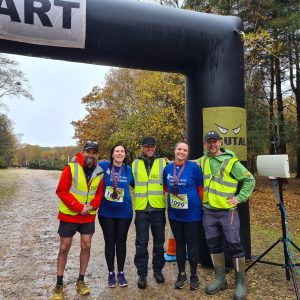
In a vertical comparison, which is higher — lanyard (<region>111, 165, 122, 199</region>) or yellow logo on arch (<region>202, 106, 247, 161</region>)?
yellow logo on arch (<region>202, 106, 247, 161</region>)

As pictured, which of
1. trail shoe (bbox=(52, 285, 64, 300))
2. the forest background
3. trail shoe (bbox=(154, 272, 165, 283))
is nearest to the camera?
trail shoe (bbox=(52, 285, 64, 300))

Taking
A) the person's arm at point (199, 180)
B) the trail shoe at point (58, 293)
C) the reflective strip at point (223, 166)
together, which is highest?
the reflective strip at point (223, 166)

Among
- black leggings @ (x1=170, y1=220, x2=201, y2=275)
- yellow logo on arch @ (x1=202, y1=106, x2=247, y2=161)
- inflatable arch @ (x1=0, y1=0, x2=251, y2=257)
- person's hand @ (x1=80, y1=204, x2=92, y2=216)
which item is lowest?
black leggings @ (x1=170, y1=220, x2=201, y2=275)

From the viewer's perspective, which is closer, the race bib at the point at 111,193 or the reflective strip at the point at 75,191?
the reflective strip at the point at 75,191

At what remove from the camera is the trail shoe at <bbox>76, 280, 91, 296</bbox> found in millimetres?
4293

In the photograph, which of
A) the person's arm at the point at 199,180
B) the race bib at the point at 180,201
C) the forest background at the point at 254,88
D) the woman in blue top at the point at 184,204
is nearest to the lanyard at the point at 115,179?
the woman in blue top at the point at 184,204

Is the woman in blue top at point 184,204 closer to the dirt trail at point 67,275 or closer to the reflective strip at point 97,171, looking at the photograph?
the dirt trail at point 67,275

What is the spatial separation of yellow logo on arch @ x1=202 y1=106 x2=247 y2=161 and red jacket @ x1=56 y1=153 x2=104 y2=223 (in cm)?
202

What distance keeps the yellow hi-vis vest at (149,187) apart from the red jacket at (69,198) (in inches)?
20.6

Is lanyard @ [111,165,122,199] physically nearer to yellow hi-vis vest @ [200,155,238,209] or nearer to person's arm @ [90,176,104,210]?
person's arm @ [90,176,104,210]

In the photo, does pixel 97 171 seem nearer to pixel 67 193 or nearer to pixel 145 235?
pixel 67 193

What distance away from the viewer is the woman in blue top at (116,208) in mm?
4516

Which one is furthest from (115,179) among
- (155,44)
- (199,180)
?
(155,44)

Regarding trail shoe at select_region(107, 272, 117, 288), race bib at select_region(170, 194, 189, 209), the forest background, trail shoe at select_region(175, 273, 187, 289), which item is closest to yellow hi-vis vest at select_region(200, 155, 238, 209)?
race bib at select_region(170, 194, 189, 209)
